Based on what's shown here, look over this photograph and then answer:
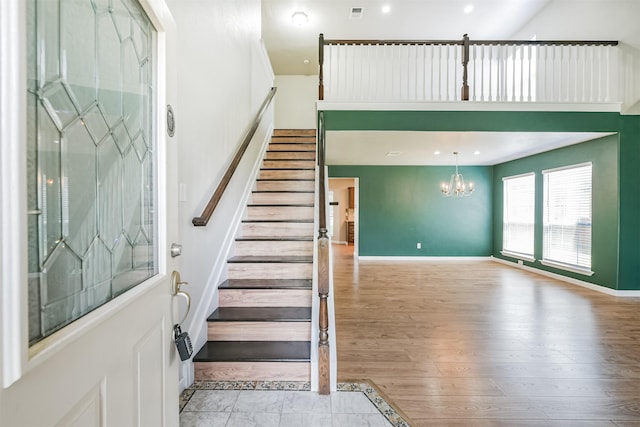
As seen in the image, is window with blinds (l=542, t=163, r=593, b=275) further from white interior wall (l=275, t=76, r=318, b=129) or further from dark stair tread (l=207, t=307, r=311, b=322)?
white interior wall (l=275, t=76, r=318, b=129)

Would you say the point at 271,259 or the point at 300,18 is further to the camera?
the point at 300,18

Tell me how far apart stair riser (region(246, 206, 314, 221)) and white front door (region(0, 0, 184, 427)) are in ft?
7.05

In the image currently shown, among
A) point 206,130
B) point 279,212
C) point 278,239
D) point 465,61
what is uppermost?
point 465,61

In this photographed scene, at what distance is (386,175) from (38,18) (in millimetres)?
7218

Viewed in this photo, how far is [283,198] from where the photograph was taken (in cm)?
360

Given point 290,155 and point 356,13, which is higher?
point 356,13

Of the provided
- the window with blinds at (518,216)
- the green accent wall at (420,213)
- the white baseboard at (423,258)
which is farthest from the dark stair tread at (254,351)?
the window with blinds at (518,216)

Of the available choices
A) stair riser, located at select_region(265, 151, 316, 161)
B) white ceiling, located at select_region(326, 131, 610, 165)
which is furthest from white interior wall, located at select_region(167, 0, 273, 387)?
white ceiling, located at select_region(326, 131, 610, 165)

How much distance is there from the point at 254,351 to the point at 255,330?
0.16 metres

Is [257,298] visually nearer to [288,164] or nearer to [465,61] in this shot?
[288,164]

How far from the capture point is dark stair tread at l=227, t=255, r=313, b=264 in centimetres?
267

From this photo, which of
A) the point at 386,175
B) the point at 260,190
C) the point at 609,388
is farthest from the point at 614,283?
the point at 260,190

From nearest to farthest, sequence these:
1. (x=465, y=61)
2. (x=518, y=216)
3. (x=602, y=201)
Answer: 1. (x=465, y=61)
2. (x=602, y=201)
3. (x=518, y=216)

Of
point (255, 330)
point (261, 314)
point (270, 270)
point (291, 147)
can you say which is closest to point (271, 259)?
point (270, 270)
